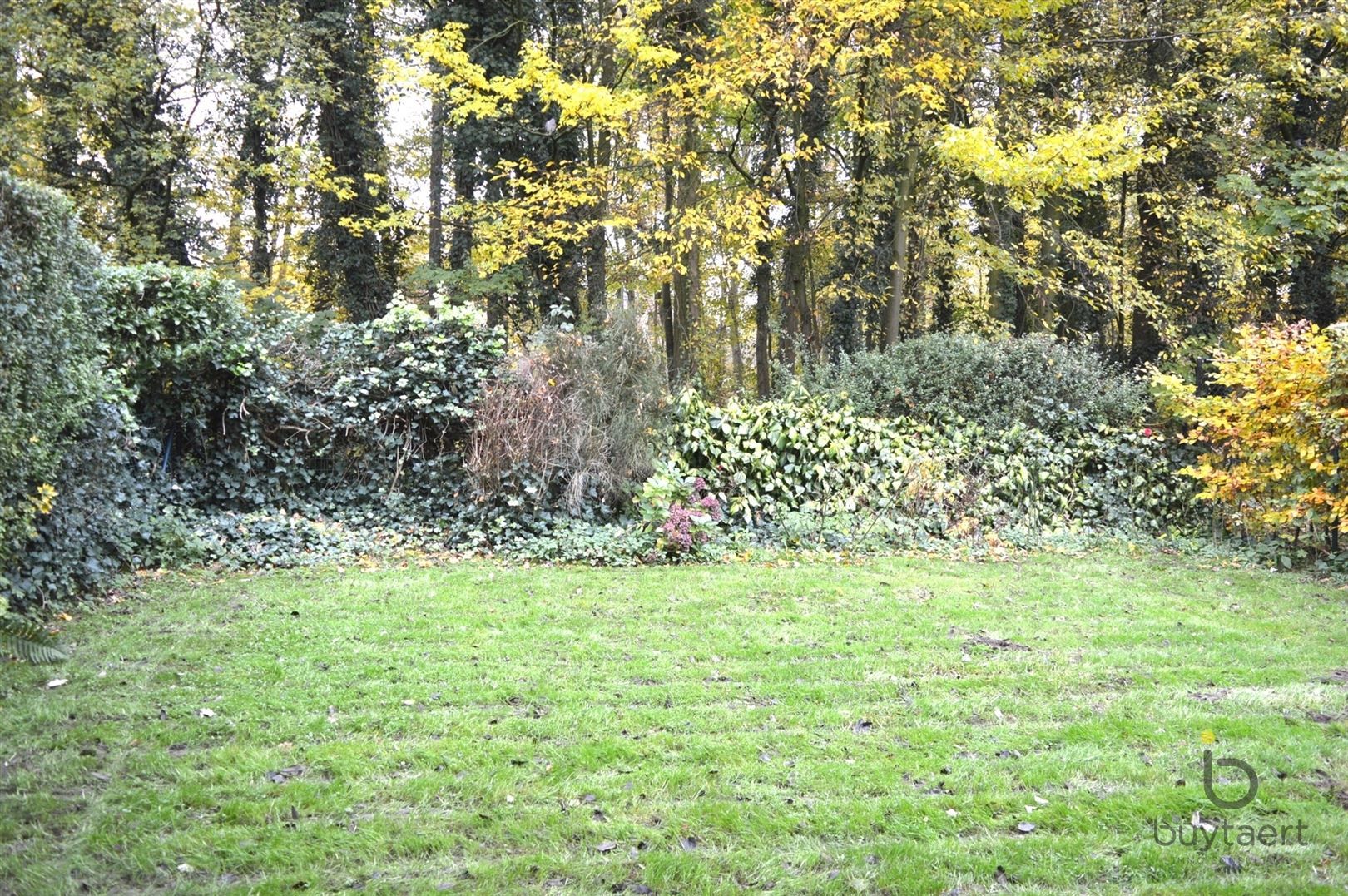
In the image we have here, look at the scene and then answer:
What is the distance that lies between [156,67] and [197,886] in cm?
1513

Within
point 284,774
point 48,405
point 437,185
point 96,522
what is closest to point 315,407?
point 96,522

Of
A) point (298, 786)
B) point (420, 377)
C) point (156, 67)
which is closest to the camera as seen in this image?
point (298, 786)

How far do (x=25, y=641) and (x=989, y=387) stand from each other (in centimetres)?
1033

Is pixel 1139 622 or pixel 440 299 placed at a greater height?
pixel 440 299

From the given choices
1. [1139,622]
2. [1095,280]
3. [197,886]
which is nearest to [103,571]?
[197,886]

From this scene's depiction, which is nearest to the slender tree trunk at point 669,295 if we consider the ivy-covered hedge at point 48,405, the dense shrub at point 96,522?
the dense shrub at point 96,522

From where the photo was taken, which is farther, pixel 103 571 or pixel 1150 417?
pixel 1150 417

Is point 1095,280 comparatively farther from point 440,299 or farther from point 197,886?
point 197,886

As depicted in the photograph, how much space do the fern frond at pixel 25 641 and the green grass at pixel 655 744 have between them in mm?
256

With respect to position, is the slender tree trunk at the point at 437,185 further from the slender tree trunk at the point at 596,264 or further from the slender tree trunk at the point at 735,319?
the slender tree trunk at the point at 735,319

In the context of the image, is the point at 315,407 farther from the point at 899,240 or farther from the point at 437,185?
the point at 899,240

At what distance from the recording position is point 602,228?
49.1 ft

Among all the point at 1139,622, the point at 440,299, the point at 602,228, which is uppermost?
the point at 602,228

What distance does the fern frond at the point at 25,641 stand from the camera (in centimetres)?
416
